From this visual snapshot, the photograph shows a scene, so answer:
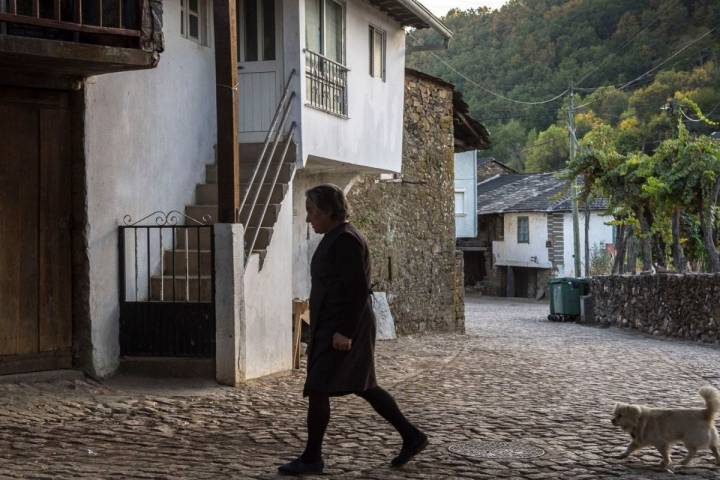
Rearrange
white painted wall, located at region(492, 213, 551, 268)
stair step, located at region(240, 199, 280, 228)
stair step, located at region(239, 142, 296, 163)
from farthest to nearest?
white painted wall, located at region(492, 213, 551, 268) < stair step, located at region(239, 142, 296, 163) < stair step, located at region(240, 199, 280, 228)

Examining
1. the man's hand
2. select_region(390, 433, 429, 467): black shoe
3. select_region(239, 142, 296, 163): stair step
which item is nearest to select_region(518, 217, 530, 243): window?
select_region(239, 142, 296, 163): stair step

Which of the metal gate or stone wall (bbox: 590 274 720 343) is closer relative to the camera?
the metal gate

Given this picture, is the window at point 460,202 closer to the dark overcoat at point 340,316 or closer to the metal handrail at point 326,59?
the metal handrail at point 326,59

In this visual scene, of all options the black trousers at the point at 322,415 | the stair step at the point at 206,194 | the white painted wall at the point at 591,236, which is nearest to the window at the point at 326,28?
the stair step at the point at 206,194

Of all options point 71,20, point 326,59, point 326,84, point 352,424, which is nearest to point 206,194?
point 326,84

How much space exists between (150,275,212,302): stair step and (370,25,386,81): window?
649 cm

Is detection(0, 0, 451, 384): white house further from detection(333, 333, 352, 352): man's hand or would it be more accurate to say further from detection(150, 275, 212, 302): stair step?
detection(333, 333, 352, 352): man's hand

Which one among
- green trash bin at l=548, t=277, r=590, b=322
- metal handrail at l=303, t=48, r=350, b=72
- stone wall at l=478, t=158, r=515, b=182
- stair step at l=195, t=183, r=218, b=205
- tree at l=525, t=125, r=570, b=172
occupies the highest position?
tree at l=525, t=125, r=570, b=172

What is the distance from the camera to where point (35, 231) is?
9.35 meters

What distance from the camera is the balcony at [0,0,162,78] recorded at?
27.6 ft

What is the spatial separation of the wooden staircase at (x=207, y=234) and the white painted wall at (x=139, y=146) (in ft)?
0.81

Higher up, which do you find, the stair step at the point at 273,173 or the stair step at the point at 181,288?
the stair step at the point at 273,173

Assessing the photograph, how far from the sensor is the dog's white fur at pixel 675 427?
250 inches

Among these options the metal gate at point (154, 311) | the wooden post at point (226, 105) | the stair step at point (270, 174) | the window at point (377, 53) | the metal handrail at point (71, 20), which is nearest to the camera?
the metal handrail at point (71, 20)
